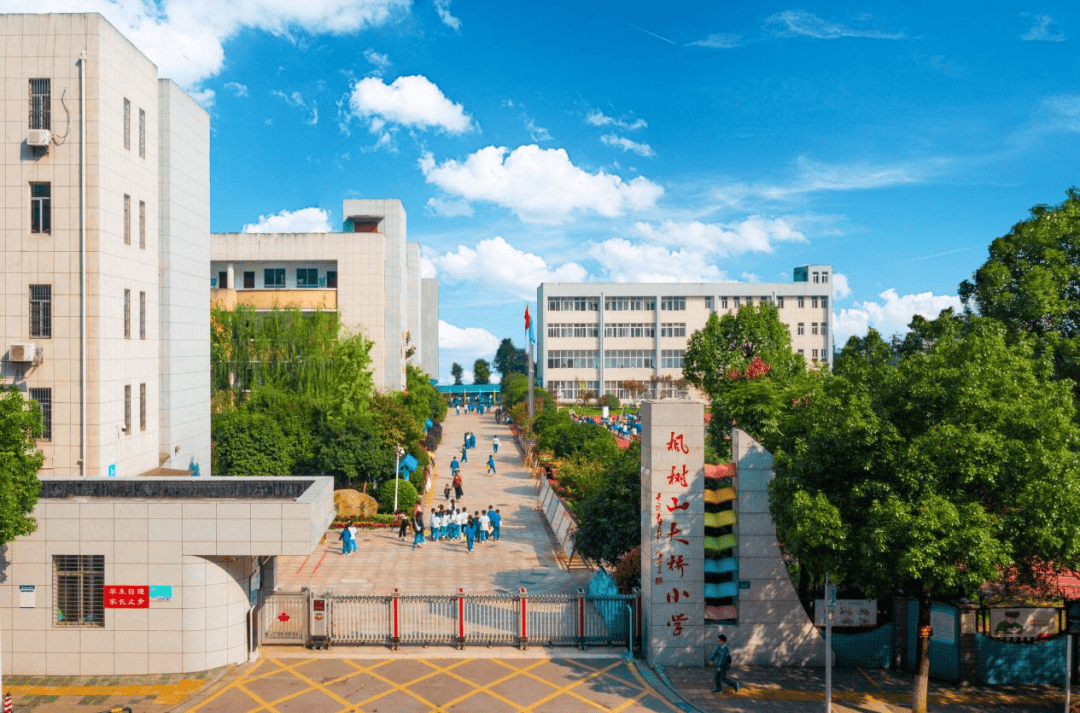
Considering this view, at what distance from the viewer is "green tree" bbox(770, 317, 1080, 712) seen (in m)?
11.6

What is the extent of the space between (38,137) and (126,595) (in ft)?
40.3

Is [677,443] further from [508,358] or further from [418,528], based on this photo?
[508,358]

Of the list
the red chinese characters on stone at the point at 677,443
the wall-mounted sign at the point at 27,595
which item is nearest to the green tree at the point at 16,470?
the wall-mounted sign at the point at 27,595

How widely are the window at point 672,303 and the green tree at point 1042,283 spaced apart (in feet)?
213

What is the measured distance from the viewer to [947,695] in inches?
561

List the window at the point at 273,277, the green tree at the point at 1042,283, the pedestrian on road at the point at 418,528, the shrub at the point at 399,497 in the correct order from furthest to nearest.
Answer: the window at the point at 273,277 < the shrub at the point at 399,497 < the pedestrian on road at the point at 418,528 < the green tree at the point at 1042,283

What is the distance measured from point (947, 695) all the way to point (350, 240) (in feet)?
131

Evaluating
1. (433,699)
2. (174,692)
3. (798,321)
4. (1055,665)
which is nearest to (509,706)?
(433,699)

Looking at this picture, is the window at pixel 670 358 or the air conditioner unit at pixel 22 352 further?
the window at pixel 670 358

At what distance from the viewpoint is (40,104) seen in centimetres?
2038

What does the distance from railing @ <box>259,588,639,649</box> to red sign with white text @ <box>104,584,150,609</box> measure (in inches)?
93.7

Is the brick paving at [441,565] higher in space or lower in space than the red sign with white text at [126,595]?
lower

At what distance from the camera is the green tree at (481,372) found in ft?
449

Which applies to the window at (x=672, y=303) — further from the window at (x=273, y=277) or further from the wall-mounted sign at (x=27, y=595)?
the wall-mounted sign at (x=27, y=595)
